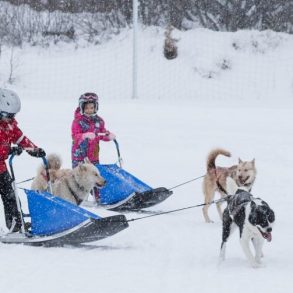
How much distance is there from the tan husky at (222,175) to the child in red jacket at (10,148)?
214 centimetres

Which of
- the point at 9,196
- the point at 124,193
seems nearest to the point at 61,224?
the point at 9,196

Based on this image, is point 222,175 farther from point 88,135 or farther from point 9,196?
point 9,196

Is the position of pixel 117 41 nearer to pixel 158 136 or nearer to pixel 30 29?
pixel 30 29

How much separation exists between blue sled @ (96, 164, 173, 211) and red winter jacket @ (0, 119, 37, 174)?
6.06 feet

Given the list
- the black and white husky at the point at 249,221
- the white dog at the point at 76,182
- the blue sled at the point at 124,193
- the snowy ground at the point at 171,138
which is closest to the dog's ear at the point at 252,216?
the black and white husky at the point at 249,221

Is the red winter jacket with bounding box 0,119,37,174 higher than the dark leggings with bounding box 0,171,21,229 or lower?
higher

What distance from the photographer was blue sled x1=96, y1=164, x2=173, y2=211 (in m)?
7.53

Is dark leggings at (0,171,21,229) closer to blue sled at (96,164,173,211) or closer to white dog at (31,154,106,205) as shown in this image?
white dog at (31,154,106,205)

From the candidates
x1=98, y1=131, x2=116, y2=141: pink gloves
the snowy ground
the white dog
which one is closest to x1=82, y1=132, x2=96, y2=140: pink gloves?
x1=98, y1=131, x2=116, y2=141: pink gloves

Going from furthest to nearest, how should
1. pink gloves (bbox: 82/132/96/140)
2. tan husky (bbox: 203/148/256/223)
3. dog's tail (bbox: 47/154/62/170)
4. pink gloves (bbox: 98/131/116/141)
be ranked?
1. pink gloves (bbox: 98/131/116/141)
2. pink gloves (bbox: 82/132/96/140)
3. dog's tail (bbox: 47/154/62/170)
4. tan husky (bbox: 203/148/256/223)

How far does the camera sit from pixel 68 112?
1369 centimetres

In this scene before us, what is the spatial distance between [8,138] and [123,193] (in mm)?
2135

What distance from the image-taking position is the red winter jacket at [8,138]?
231 inches

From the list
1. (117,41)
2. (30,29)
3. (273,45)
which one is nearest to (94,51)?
(117,41)
